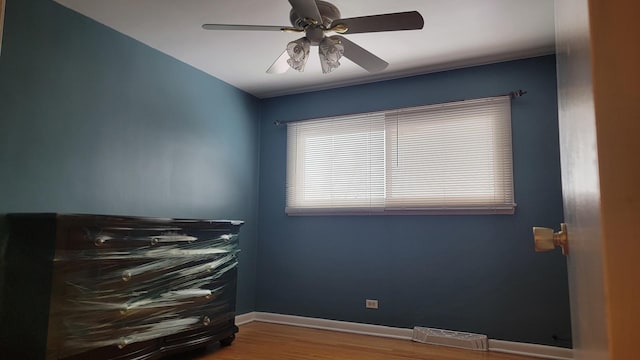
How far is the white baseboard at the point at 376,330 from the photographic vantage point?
3.29m

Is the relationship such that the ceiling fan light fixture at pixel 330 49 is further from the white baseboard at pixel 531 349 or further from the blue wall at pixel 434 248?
the white baseboard at pixel 531 349

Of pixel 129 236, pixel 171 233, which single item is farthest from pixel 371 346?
pixel 129 236

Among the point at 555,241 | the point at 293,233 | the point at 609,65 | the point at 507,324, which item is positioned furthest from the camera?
the point at 293,233

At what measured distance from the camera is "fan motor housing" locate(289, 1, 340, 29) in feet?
7.57

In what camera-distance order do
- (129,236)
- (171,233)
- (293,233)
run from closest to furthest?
(129,236), (171,233), (293,233)

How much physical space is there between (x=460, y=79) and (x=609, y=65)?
379 cm

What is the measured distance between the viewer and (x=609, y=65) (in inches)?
11.4

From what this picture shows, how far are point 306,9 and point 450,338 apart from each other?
2.89m

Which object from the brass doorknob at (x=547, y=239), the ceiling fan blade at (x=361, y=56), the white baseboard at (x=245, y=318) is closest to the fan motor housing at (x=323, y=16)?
the ceiling fan blade at (x=361, y=56)

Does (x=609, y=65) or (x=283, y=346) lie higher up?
(x=609, y=65)

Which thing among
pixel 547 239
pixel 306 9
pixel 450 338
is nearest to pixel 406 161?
pixel 450 338

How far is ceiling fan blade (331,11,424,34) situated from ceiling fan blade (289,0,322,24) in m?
0.16

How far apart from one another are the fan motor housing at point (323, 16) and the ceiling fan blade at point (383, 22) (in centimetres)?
8

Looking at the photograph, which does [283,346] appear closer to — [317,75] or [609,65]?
[317,75]
